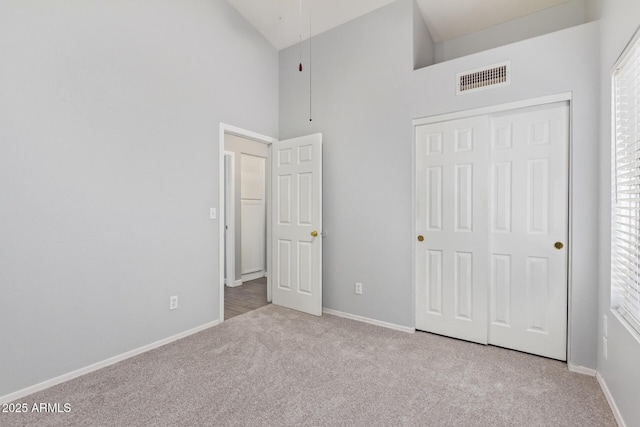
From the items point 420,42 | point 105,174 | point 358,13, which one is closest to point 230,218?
point 105,174

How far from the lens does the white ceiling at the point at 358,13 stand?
2.88m

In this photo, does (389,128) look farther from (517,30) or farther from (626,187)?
(626,187)

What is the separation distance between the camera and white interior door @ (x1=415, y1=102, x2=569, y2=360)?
2350 mm

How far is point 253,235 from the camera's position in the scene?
5.22m

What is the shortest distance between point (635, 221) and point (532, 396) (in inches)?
46.9

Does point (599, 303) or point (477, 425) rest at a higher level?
point (599, 303)

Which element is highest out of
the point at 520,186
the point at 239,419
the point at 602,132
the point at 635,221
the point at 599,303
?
the point at 602,132

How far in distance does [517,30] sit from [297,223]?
2.95 metres

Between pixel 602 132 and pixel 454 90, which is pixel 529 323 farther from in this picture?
pixel 454 90

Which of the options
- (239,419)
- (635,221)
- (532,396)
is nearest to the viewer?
(635,221)

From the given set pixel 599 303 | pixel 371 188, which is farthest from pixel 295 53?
pixel 599 303

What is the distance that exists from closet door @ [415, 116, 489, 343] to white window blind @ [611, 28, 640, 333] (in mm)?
824

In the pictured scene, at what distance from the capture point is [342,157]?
11.0 feet

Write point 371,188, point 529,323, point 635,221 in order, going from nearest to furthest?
point 635,221, point 529,323, point 371,188
